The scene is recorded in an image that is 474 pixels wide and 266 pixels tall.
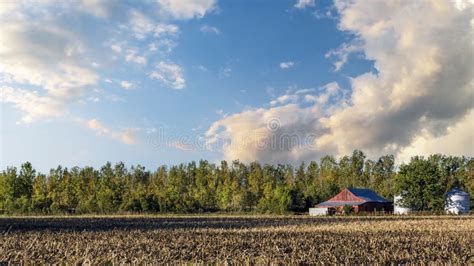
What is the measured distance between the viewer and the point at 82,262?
2056 centimetres

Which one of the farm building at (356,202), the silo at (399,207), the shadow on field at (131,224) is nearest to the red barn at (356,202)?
the farm building at (356,202)

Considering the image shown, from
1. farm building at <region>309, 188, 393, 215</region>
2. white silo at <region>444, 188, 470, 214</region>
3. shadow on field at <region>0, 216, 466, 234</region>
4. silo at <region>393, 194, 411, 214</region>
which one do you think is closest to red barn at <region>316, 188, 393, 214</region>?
farm building at <region>309, 188, 393, 215</region>

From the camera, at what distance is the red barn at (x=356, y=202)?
101688 millimetres

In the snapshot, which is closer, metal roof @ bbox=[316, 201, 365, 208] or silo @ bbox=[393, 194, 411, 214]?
metal roof @ bbox=[316, 201, 365, 208]

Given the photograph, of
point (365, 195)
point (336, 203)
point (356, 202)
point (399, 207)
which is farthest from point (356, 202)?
point (399, 207)

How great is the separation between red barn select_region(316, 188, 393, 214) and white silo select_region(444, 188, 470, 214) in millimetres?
13215

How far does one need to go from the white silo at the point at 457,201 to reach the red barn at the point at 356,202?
1322cm

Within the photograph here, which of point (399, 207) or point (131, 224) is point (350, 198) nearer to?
point (399, 207)

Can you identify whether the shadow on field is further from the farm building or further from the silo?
the silo

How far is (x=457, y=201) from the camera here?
10625 centimetres

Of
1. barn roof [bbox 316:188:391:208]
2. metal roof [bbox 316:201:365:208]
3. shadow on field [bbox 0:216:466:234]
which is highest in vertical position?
barn roof [bbox 316:188:391:208]

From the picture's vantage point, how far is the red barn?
10169 centimetres

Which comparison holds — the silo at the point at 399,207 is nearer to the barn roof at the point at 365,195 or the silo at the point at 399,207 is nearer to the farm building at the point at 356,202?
the farm building at the point at 356,202

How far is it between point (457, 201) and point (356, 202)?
23.0 m
